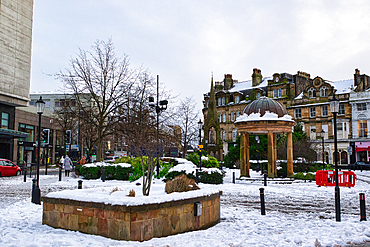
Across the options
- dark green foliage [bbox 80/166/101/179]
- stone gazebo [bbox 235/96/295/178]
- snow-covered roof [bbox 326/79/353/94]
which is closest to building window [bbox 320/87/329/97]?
snow-covered roof [bbox 326/79/353/94]

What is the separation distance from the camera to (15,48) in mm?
41625

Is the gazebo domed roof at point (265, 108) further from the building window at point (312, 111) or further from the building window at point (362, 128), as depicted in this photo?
the building window at point (312, 111)

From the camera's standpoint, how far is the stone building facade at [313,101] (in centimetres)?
5194

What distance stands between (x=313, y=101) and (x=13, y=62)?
43545 mm

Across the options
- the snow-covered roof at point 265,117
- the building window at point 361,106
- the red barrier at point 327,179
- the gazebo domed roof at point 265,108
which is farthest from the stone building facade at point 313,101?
the red barrier at point 327,179

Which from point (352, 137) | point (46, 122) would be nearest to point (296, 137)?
point (352, 137)

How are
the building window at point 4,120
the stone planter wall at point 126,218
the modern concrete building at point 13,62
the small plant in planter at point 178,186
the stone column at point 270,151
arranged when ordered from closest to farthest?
the stone planter wall at point 126,218, the small plant in planter at point 178,186, the stone column at point 270,151, the modern concrete building at point 13,62, the building window at point 4,120

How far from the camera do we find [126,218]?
7039 millimetres

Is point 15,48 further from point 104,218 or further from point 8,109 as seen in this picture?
point 104,218

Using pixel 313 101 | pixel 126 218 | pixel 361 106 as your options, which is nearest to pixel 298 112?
pixel 313 101

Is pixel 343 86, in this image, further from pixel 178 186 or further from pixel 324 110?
pixel 178 186

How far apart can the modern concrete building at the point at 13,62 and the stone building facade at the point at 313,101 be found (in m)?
27.4

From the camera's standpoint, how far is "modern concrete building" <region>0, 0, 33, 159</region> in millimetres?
39938

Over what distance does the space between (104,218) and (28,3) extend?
44160 mm
